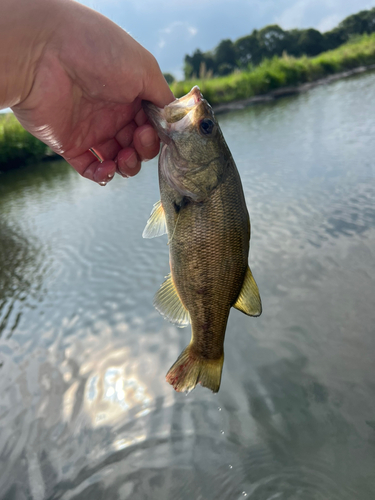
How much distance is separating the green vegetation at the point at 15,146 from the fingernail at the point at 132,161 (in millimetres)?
15803

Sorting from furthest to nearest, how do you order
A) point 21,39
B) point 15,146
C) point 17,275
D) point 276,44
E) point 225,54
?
point 225,54, point 276,44, point 15,146, point 17,275, point 21,39

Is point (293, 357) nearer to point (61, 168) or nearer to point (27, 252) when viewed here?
point (27, 252)

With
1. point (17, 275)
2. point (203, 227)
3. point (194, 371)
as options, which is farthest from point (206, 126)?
point (17, 275)

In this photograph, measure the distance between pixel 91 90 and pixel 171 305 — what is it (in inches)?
54.1

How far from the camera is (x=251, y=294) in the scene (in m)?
1.99

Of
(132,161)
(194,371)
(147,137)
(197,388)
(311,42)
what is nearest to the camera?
(194,371)

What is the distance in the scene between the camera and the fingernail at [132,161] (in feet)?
7.95

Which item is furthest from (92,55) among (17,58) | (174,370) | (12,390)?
(12,390)

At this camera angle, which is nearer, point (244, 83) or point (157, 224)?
point (157, 224)

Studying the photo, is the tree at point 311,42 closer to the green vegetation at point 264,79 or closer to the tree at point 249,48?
the tree at point 249,48

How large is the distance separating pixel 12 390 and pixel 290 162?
7385mm

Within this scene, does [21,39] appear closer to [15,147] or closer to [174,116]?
[174,116]

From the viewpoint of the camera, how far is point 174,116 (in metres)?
2.04

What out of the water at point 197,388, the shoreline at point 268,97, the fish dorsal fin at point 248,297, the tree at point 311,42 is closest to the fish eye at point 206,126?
the fish dorsal fin at point 248,297
